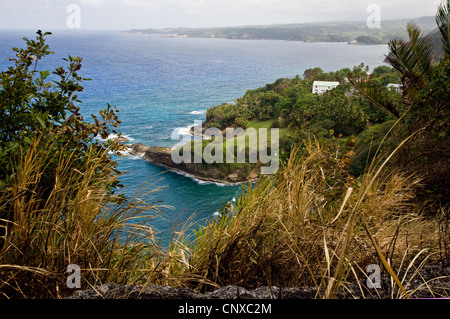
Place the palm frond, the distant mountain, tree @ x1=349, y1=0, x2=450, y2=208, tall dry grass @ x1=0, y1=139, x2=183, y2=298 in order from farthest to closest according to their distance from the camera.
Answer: the distant mountain, the palm frond, tree @ x1=349, y1=0, x2=450, y2=208, tall dry grass @ x1=0, y1=139, x2=183, y2=298

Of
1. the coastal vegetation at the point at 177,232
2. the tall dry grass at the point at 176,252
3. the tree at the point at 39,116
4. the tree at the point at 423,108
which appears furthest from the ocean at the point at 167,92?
the tall dry grass at the point at 176,252

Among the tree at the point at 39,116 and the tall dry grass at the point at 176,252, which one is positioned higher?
the tree at the point at 39,116

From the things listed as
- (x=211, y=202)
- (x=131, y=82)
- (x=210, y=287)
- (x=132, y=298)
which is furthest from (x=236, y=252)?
(x=131, y=82)

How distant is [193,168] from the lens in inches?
1287

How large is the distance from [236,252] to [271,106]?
47413 mm

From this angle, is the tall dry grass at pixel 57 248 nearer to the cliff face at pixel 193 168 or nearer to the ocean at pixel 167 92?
the ocean at pixel 167 92

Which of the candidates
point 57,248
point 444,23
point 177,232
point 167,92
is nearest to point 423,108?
point 444,23

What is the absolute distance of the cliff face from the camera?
31.0 m

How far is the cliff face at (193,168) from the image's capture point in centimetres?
3098

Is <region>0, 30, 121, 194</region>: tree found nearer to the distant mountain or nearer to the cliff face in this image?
the cliff face

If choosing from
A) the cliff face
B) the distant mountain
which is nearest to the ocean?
the cliff face

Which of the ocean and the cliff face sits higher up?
the ocean

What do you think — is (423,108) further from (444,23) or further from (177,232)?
(177,232)
